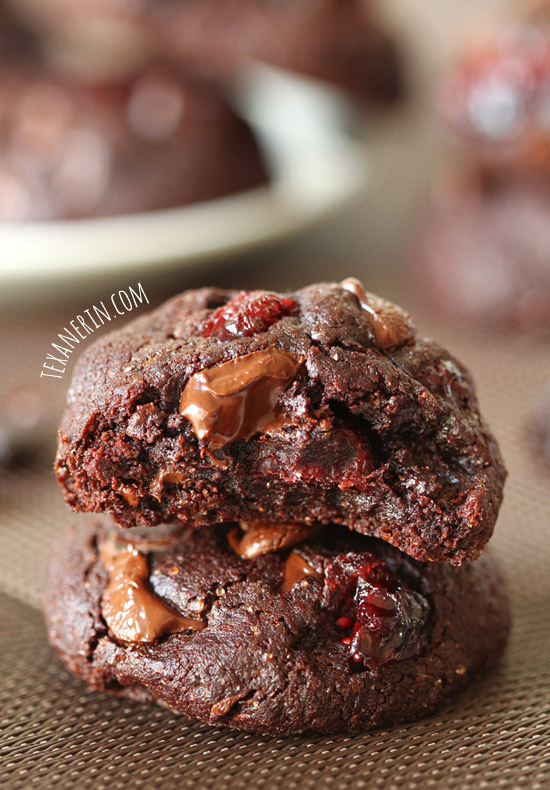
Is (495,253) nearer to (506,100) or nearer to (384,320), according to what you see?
(506,100)

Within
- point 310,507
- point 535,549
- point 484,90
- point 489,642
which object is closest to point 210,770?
point 310,507

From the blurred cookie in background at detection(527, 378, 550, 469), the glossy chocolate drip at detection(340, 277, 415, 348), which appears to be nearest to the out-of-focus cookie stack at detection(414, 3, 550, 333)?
the blurred cookie in background at detection(527, 378, 550, 469)

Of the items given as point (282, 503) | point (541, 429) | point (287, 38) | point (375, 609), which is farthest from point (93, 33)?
point (375, 609)

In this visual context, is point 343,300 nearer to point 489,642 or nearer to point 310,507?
point 310,507

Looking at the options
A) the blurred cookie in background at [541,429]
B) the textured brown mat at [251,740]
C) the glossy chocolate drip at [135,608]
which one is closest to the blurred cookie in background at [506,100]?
the blurred cookie in background at [541,429]

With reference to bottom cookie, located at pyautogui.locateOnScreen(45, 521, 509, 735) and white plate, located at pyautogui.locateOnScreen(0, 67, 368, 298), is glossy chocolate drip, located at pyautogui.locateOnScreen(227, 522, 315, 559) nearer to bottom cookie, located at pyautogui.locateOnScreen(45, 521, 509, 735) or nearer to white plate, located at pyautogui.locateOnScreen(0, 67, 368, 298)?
bottom cookie, located at pyautogui.locateOnScreen(45, 521, 509, 735)

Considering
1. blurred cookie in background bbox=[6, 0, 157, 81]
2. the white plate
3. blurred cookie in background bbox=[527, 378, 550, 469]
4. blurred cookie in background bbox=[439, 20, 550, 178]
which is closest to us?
blurred cookie in background bbox=[527, 378, 550, 469]

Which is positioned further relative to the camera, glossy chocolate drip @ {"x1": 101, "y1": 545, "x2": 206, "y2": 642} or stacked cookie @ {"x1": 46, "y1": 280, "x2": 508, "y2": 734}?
glossy chocolate drip @ {"x1": 101, "y1": 545, "x2": 206, "y2": 642}
